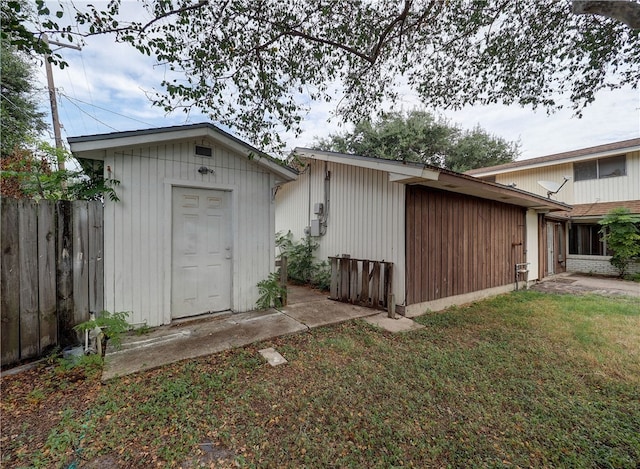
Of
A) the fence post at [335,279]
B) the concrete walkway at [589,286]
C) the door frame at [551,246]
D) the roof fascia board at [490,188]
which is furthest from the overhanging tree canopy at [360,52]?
the door frame at [551,246]

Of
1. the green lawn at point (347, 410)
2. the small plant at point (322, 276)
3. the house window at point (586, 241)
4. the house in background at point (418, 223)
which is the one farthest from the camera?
the house window at point (586, 241)

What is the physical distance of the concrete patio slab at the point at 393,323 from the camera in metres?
4.27

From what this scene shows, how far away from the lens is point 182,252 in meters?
4.06

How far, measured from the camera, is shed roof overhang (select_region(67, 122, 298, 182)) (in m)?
3.26

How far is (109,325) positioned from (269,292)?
7.45 ft

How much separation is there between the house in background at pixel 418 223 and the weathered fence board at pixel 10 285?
3787mm

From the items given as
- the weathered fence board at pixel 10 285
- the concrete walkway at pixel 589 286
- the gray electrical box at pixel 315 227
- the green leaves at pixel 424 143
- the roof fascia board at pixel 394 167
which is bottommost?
the concrete walkway at pixel 589 286

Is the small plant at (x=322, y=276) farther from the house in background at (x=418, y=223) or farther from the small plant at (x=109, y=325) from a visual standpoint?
the small plant at (x=109, y=325)

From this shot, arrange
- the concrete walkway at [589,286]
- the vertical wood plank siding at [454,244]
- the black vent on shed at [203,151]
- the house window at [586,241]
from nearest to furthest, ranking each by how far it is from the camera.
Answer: the black vent on shed at [203,151] < the vertical wood plank siding at [454,244] < the concrete walkway at [589,286] < the house window at [586,241]

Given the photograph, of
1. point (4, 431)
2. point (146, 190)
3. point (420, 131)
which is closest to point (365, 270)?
point (146, 190)

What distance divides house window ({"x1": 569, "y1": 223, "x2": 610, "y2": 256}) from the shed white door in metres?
14.0

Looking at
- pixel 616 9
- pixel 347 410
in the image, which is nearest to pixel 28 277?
pixel 347 410

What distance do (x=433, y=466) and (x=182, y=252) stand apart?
13.0ft

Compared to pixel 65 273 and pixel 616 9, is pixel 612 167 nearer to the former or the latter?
pixel 616 9
